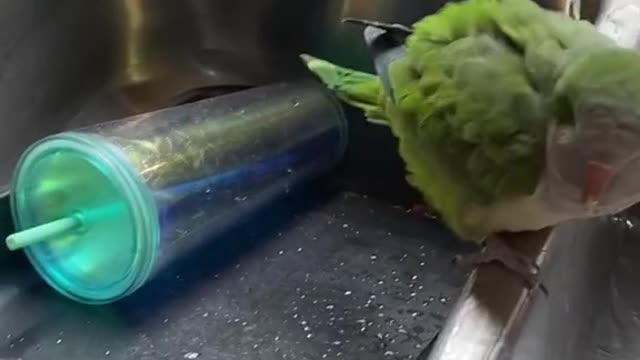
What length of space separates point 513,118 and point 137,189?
0.96 feet

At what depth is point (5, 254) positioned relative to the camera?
92 centimetres

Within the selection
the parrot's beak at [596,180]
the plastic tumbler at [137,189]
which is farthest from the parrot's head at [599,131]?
the plastic tumbler at [137,189]

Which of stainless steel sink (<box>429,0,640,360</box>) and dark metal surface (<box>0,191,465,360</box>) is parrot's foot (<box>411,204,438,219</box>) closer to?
dark metal surface (<box>0,191,465,360</box>)

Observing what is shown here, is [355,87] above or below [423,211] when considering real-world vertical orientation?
A: above

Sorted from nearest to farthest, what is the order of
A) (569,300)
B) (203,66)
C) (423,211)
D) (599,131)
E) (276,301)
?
(599,131)
(569,300)
(276,301)
(423,211)
(203,66)

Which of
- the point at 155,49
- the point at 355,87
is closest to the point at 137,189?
the point at 355,87

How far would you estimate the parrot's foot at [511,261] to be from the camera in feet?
2.22

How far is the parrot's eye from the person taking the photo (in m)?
0.69

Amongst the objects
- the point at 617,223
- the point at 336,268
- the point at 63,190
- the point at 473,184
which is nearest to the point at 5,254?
the point at 63,190

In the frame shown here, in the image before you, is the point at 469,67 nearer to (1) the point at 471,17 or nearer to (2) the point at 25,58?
(1) the point at 471,17

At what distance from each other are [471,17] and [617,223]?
265 millimetres

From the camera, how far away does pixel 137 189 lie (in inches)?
33.0

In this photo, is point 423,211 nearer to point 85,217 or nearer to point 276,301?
point 276,301

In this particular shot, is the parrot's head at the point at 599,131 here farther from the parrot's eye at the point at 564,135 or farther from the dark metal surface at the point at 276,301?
the dark metal surface at the point at 276,301
